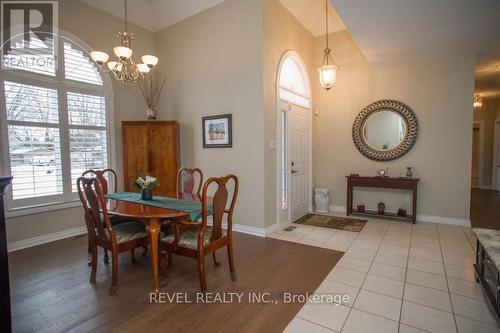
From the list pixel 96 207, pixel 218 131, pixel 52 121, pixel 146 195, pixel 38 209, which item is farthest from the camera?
pixel 218 131

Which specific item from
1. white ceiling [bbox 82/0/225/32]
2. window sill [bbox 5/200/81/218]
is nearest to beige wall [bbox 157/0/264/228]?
white ceiling [bbox 82/0/225/32]

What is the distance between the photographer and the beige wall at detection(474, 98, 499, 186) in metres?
7.64

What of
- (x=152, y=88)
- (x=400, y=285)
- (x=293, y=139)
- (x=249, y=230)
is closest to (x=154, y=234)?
(x=249, y=230)

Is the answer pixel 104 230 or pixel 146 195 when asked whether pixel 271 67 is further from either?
pixel 104 230

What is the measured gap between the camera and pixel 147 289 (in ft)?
7.70

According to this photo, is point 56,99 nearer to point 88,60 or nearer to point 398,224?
point 88,60

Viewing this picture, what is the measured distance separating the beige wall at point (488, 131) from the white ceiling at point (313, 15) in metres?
6.10

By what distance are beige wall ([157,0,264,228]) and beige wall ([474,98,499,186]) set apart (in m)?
7.99

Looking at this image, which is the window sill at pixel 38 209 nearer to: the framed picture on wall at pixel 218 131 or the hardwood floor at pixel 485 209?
the framed picture on wall at pixel 218 131

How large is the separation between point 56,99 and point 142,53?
1772 mm

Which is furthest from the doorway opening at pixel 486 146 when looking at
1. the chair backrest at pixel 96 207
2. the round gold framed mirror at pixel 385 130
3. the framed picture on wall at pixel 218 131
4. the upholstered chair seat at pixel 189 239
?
the chair backrest at pixel 96 207

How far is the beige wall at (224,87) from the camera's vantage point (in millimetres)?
3740

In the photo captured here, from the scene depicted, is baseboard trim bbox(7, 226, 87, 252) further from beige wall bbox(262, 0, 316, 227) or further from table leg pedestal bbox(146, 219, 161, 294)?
beige wall bbox(262, 0, 316, 227)

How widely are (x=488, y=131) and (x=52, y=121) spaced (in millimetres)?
10684
